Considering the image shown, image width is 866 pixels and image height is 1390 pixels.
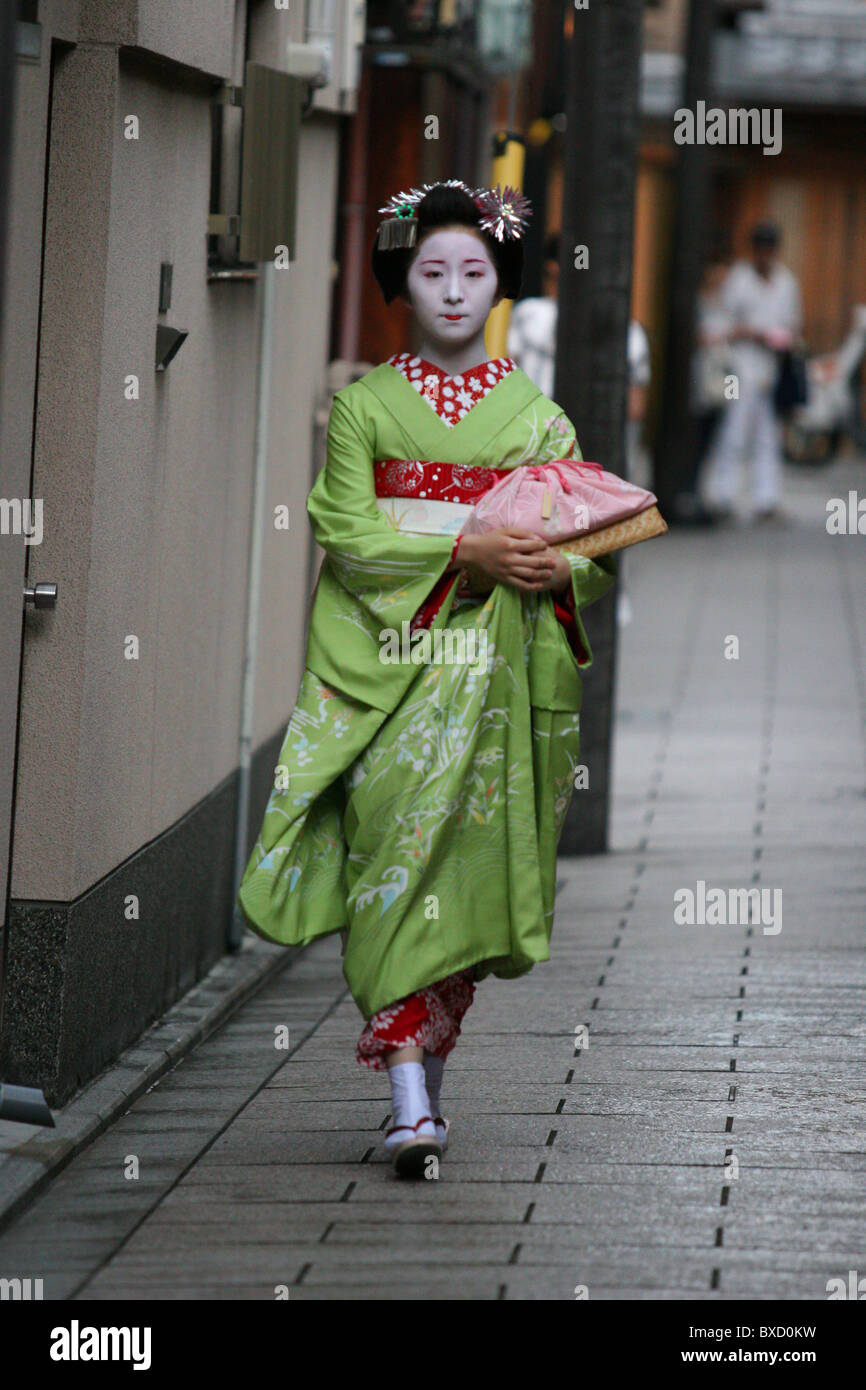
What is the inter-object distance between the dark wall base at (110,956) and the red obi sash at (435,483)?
1071 millimetres

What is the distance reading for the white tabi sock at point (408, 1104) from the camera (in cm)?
504

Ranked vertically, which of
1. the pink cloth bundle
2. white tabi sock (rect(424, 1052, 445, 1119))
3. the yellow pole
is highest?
the yellow pole

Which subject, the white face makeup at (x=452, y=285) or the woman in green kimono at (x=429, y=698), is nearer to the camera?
the woman in green kimono at (x=429, y=698)

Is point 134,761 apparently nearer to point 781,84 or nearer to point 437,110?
point 437,110

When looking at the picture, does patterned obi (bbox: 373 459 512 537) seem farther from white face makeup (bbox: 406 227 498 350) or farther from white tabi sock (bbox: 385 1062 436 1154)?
white tabi sock (bbox: 385 1062 436 1154)

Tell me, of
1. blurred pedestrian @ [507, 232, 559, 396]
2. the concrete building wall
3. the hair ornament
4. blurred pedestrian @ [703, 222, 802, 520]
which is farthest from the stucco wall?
blurred pedestrian @ [703, 222, 802, 520]

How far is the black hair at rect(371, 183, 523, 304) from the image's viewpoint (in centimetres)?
526

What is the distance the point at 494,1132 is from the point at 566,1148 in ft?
0.71

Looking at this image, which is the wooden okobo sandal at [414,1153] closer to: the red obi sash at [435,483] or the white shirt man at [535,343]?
the red obi sash at [435,483]

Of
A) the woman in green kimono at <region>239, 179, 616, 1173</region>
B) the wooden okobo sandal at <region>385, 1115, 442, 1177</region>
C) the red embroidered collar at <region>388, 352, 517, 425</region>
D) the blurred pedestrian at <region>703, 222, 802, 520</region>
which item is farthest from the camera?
the blurred pedestrian at <region>703, 222, 802, 520</region>

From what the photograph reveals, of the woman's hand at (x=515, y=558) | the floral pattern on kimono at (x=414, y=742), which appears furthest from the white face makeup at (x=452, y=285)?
the woman's hand at (x=515, y=558)

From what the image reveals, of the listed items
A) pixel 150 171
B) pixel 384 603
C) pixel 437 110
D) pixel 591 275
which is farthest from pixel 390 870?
pixel 437 110

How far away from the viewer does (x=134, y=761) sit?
5.89 meters
